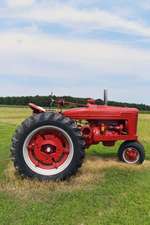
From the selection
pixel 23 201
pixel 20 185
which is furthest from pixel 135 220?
pixel 20 185

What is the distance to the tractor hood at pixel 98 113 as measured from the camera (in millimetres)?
9359

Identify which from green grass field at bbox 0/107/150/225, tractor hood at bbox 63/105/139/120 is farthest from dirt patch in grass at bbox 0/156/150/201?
tractor hood at bbox 63/105/139/120

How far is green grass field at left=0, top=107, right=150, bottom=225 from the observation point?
638 centimetres

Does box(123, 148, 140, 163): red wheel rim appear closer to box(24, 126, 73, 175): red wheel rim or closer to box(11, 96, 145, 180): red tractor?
box(11, 96, 145, 180): red tractor

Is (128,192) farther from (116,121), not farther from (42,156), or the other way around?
(116,121)

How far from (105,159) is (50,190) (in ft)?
8.32

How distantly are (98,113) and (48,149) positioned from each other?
4.44 feet

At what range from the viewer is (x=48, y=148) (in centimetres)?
867

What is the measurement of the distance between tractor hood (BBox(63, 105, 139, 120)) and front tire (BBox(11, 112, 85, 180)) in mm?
797

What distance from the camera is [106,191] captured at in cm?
757

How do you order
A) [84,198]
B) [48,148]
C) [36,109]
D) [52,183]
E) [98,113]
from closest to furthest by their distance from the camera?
1. [84,198]
2. [52,183]
3. [48,148]
4. [36,109]
5. [98,113]

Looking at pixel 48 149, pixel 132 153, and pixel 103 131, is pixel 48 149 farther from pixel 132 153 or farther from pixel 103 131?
pixel 132 153

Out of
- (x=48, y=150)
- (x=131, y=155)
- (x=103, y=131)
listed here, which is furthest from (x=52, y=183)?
(x=131, y=155)

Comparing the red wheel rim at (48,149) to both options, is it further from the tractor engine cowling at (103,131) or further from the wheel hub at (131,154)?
the wheel hub at (131,154)
